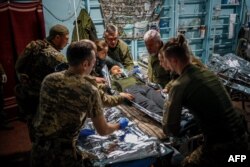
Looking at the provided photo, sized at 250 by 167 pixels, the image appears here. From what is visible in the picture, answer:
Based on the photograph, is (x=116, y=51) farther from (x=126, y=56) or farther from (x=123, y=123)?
(x=123, y=123)

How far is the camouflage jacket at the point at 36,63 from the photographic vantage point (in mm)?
3256

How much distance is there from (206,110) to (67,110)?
104 centimetres

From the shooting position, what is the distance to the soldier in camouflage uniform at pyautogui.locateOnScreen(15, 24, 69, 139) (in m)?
3.27

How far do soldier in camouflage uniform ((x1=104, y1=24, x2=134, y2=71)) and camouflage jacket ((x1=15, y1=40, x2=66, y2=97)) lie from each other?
1339mm

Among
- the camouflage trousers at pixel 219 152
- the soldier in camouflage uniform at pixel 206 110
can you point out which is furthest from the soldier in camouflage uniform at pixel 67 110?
the camouflage trousers at pixel 219 152

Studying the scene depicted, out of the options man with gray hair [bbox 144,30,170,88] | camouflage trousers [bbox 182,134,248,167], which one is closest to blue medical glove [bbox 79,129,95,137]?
camouflage trousers [bbox 182,134,248,167]

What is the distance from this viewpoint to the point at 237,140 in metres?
2.05

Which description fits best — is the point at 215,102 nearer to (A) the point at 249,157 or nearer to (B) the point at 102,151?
(A) the point at 249,157

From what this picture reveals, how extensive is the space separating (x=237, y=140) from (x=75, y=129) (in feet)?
4.14

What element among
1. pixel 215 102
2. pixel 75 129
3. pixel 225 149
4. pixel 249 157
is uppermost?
pixel 215 102

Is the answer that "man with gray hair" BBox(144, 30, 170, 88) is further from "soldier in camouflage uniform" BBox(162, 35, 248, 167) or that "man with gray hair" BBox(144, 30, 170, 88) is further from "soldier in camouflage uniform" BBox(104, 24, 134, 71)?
"soldier in camouflage uniform" BBox(162, 35, 248, 167)

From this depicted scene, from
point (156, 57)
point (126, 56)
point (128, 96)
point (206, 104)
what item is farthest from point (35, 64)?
point (206, 104)

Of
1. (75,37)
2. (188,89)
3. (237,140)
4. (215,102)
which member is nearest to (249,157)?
(237,140)

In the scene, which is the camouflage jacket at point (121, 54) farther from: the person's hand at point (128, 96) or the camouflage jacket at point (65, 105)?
the camouflage jacket at point (65, 105)
